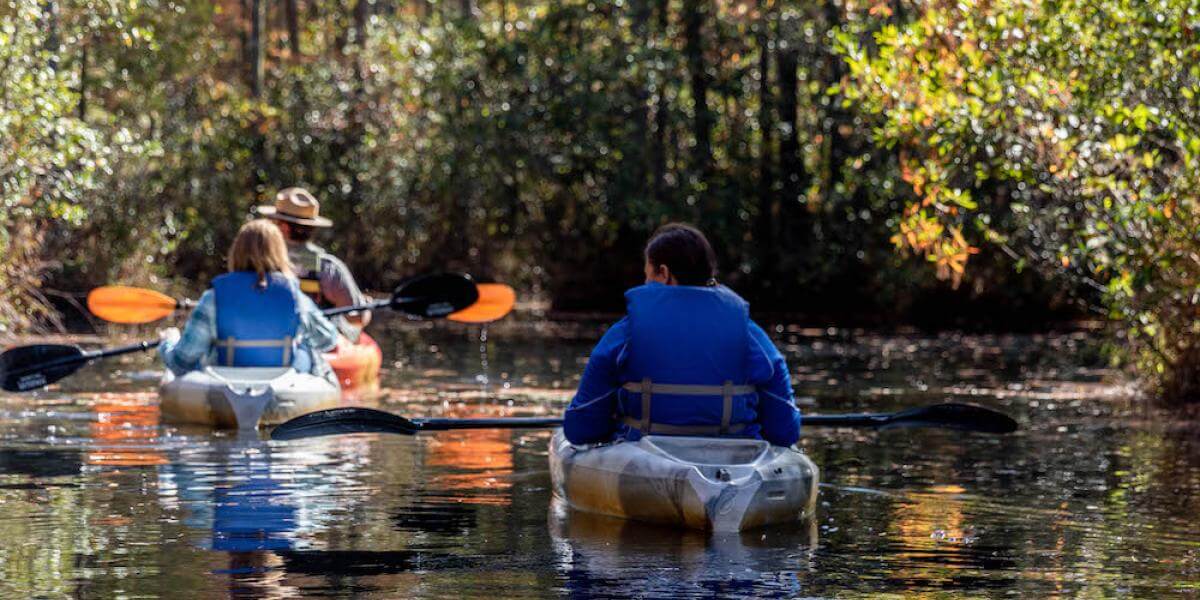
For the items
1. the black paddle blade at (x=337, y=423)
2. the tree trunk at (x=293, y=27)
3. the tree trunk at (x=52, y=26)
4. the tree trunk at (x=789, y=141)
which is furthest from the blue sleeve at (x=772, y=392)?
the tree trunk at (x=293, y=27)

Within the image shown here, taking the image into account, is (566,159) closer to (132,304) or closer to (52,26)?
(52,26)

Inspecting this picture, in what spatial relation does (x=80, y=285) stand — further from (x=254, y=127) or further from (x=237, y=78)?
(x=237, y=78)

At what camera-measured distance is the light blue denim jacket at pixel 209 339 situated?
12445 mm

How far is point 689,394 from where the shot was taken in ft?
29.0

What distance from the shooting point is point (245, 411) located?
12203 millimetres

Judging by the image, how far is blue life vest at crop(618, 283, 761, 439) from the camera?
8711mm

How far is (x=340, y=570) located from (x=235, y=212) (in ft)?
79.5

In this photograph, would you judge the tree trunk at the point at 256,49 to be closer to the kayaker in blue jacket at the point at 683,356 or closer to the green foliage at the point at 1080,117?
the green foliage at the point at 1080,117

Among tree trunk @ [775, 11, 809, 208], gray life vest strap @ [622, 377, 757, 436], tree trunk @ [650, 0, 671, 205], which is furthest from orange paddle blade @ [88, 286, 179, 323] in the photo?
tree trunk @ [775, 11, 809, 208]

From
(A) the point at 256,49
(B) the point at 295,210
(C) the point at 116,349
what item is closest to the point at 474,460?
(C) the point at 116,349

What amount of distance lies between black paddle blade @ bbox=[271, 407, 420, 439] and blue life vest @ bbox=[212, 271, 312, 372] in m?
2.61

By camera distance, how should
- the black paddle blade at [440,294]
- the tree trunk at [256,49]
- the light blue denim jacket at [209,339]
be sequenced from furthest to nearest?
the tree trunk at [256,49]
the black paddle blade at [440,294]
the light blue denim jacket at [209,339]

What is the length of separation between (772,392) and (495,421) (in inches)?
68.6

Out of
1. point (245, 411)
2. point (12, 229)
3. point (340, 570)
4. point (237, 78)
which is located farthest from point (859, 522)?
point (237, 78)
